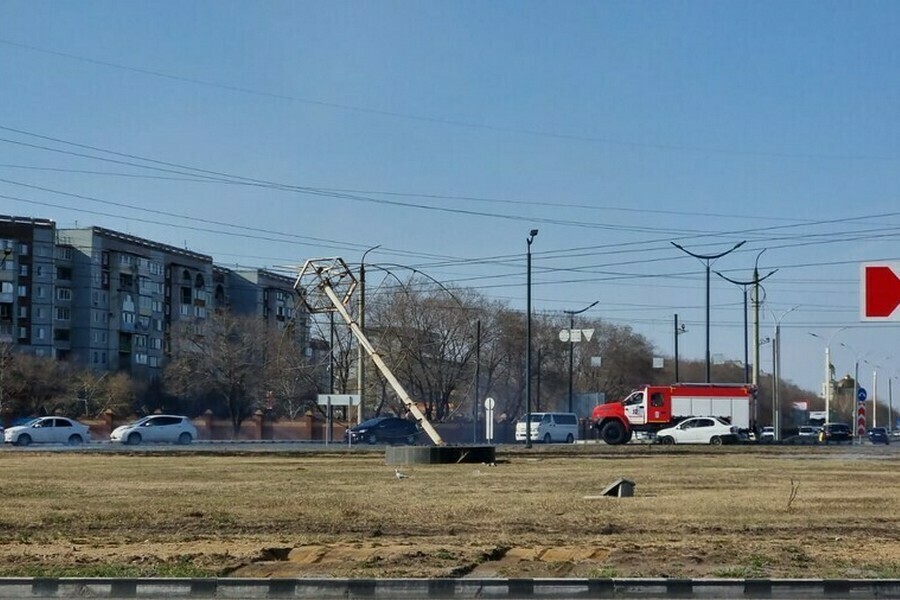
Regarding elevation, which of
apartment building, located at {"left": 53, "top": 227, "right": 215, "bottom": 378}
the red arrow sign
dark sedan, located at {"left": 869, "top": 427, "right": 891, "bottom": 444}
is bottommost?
dark sedan, located at {"left": 869, "top": 427, "right": 891, "bottom": 444}

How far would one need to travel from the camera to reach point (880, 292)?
10.6m

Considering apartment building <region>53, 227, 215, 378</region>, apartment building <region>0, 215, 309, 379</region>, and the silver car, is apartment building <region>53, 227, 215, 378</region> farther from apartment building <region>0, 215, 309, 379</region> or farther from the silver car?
the silver car

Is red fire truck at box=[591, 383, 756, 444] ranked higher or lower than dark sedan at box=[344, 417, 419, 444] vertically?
higher

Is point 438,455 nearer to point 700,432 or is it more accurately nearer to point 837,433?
point 700,432

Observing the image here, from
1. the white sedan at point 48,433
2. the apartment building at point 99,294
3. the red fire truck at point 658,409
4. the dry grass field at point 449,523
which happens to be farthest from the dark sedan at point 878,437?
the dry grass field at point 449,523

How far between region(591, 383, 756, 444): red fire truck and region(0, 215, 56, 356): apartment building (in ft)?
219

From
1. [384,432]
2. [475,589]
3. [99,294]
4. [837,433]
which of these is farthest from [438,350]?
[475,589]

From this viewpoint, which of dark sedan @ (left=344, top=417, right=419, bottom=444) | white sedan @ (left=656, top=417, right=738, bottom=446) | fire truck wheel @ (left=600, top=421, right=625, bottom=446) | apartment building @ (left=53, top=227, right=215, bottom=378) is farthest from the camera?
apartment building @ (left=53, top=227, right=215, bottom=378)

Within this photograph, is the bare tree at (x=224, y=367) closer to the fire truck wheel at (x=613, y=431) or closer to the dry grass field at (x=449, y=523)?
the fire truck wheel at (x=613, y=431)

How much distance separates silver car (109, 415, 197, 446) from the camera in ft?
215

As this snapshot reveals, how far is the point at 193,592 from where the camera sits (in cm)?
1303

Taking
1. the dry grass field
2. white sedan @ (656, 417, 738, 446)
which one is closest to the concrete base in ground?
the dry grass field

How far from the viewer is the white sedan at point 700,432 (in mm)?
65000

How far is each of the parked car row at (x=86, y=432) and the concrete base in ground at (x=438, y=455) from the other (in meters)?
28.8
